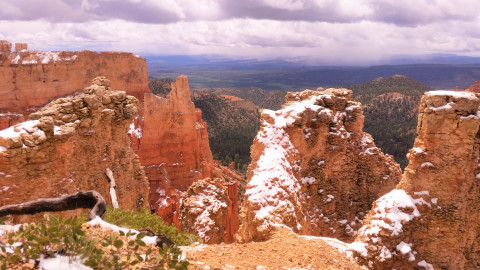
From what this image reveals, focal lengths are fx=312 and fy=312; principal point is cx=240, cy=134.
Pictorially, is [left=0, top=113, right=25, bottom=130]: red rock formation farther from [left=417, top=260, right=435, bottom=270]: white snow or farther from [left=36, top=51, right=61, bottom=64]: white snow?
[left=417, top=260, right=435, bottom=270]: white snow

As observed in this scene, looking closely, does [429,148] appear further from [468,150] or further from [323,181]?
[323,181]

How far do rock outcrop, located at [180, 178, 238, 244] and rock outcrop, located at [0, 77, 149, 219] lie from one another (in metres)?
2.78

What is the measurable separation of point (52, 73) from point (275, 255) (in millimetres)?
37956

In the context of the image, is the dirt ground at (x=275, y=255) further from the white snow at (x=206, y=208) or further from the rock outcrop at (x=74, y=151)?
the rock outcrop at (x=74, y=151)

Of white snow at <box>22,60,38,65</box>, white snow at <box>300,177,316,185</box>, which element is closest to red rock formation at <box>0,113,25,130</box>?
white snow at <box>22,60,38,65</box>

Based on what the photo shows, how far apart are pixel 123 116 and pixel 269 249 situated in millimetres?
8980

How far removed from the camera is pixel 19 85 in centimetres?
3369

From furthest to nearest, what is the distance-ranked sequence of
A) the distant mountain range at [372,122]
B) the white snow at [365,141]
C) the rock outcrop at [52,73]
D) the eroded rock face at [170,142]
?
the distant mountain range at [372,122]
the rock outcrop at [52,73]
the eroded rock face at [170,142]
the white snow at [365,141]

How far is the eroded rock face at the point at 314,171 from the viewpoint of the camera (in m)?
8.91

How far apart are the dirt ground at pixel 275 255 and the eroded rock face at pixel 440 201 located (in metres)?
1.88

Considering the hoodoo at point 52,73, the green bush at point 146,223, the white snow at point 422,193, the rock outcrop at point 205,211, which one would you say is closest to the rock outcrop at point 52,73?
the hoodoo at point 52,73

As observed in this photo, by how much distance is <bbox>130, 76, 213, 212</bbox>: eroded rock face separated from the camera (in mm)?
26984

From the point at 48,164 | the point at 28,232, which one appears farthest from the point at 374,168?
the point at 28,232

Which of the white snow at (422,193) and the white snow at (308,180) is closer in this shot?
the white snow at (422,193)
